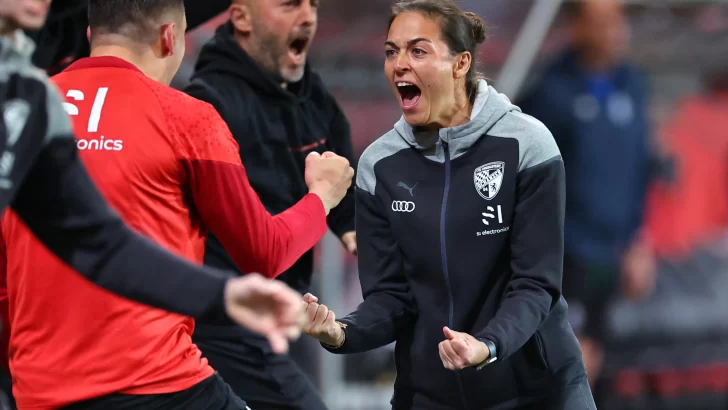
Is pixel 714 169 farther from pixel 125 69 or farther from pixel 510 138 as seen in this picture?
pixel 125 69

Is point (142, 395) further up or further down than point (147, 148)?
further down

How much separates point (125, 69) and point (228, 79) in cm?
102

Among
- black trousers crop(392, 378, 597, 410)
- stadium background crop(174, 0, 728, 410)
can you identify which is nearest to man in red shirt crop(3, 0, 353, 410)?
black trousers crop(392, 378, 597, 410)

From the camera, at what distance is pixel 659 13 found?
627 centimetres

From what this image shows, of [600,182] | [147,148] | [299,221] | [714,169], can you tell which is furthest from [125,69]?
[714,169]

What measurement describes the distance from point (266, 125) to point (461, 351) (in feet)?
4.23

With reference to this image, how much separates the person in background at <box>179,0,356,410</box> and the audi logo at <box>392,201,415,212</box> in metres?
0.66

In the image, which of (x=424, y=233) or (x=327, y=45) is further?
(x=327, y=45)

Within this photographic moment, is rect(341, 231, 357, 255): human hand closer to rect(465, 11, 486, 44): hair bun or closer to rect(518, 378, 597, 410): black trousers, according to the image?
rect(465, 11, 486, 44): hair bun

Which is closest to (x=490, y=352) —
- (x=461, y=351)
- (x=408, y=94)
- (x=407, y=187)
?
(x=461, y=351)

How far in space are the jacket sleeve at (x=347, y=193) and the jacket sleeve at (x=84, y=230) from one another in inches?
67.9

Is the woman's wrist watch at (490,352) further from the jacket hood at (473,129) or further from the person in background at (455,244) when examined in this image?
the jacket hood at (473,129)

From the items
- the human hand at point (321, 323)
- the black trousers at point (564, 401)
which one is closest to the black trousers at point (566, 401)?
the black trousers at point (564, 401)

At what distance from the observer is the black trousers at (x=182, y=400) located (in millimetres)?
2490
